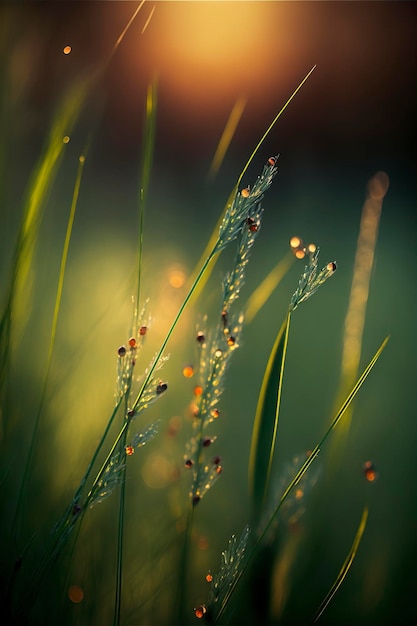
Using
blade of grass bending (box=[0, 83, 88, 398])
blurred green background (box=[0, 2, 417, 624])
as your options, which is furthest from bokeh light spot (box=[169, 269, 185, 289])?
blade of grass bending (box=[0, 83, 88, 398])

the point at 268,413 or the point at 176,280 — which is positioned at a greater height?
the point at 176,280

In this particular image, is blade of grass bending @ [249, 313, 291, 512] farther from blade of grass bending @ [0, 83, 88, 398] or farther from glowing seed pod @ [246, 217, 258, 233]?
blade of grass bending @ [0, 83, 88, 398]

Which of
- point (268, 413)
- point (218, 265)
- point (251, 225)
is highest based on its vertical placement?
point (218, 265)

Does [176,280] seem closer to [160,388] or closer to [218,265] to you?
[160,388]

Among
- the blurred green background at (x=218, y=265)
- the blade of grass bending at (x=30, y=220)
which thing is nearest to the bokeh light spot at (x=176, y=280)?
the blurred green background at (x=218, y=265)

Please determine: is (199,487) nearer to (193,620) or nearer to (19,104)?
(193,620)

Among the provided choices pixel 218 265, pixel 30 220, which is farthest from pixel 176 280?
pixel 218 265

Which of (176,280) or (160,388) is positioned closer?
(160,388)
